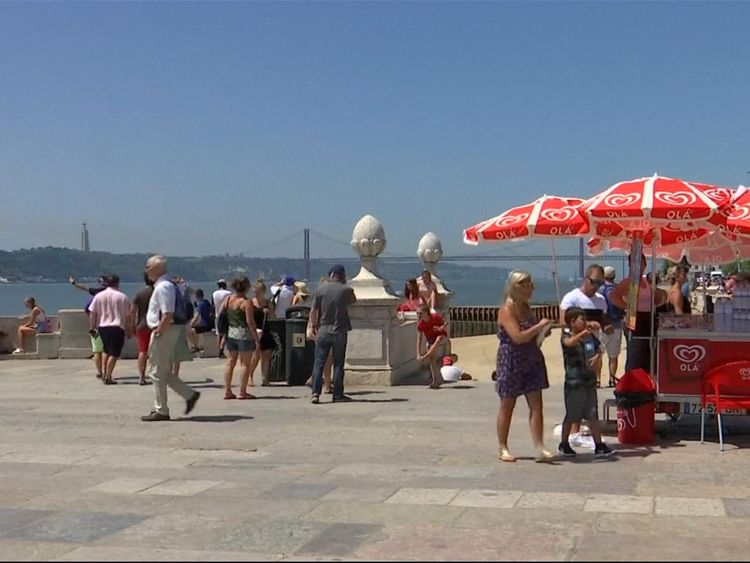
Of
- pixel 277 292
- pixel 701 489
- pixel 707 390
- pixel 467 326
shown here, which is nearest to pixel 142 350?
pixel 277 292

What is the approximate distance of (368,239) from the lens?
15.2 m

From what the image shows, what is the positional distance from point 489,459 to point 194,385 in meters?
7.14

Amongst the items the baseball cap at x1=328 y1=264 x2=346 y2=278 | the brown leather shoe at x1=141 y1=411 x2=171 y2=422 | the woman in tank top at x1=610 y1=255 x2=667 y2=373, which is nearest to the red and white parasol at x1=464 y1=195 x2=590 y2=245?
the woman in tank top at x1=610 y1=255 x2=667 y2=373

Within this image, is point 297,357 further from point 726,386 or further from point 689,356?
point 726,386

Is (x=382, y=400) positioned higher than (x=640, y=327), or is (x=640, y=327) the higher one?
(x=640, y=327)

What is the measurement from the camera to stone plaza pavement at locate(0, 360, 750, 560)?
5633mm

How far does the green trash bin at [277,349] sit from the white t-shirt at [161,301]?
371 cm

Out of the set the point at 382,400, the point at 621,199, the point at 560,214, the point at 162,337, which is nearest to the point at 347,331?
the point at 382,400

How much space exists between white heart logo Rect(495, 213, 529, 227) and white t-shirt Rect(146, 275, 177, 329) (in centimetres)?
363

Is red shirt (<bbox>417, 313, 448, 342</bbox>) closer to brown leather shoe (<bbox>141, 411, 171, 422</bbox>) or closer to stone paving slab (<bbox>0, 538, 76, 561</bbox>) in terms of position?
brown leather shoe (<bbox>141, 411, 171, 422</bbox>)

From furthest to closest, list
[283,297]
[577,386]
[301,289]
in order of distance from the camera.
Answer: [301,289]
[283,297]
[577,386]

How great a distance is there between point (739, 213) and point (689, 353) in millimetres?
1548

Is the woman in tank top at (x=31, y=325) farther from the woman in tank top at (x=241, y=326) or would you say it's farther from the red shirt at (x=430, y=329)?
the red shirt at (x=430, y=329)

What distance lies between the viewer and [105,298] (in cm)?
1492
